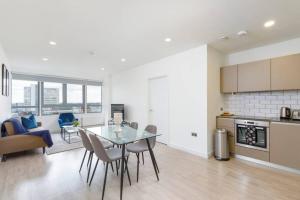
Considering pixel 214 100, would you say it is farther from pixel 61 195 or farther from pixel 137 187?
pixel 61 195

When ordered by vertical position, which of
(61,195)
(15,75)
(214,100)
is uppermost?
(15,75)

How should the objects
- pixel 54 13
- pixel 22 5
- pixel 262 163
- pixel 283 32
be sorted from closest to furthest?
pixel 22 5 → pixel 54 13 → pixel 283 32 → pixel 262 163

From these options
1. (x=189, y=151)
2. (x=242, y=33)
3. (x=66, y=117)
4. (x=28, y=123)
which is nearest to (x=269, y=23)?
(x=242, y=33)

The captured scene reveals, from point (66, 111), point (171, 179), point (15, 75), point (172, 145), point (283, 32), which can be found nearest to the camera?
point (171, 179)

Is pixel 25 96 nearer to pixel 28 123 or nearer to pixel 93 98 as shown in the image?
pixel 28 123

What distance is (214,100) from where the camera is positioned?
3.56 m

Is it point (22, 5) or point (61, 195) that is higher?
point (22, 5)

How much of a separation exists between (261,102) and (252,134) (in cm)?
88

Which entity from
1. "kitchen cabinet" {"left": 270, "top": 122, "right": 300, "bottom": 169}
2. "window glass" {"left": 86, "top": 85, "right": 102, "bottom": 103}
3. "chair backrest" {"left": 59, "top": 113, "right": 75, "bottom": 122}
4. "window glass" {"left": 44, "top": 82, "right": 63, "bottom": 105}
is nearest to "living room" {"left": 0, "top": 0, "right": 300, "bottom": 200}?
"kitchen cabinet" {"left": 270, "top": 122, "right": 300, "bottom": 169}

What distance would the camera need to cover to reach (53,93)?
6.30 m

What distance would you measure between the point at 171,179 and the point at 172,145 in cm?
168

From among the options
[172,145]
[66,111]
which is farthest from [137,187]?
[66,111]

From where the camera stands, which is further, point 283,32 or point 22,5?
point 283,32

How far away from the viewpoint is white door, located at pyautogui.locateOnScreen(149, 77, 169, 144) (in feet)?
14.3
